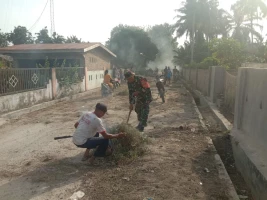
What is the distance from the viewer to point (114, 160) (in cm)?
477

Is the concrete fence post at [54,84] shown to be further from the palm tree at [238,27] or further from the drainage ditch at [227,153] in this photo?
the palm tree at [238,27]

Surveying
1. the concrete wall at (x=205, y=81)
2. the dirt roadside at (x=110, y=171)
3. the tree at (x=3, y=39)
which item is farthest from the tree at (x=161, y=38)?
the dirt roadside at (x=110, y=171)

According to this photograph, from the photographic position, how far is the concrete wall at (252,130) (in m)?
3.98

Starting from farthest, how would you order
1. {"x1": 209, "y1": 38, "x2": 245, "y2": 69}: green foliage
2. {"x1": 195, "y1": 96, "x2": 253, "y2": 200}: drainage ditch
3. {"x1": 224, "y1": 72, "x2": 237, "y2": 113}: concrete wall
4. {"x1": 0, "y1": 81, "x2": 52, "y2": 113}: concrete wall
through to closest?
{"x1": 209, "y1": 38, "x2": 245, "y2": 69}: green foliage → {"x1": 0, "y1": 81, "x2": 52, "y2": 113}: concrete wall → {"x1": 224, "y1": 72, "x2": 237, "y2": 113}: concrete wall → {"x1": 195, "y1": 96, "x2": 253, "y2": 200}: drainage ditch

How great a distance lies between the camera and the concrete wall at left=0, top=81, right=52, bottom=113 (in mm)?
9523

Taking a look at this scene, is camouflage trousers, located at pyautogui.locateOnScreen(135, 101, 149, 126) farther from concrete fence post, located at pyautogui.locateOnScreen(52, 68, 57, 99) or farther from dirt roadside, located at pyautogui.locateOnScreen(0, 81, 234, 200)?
concrete fence post, located at pyautogui.locateOnScreen(52, 68, 57, 99)

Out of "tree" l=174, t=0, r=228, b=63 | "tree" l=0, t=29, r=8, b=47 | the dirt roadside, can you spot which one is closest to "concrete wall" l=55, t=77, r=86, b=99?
the dirt roadside

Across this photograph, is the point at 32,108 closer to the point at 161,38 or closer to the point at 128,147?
the point at 128,147

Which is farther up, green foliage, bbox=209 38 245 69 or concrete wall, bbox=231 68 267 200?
green foliage, bbox=209 38 245 69

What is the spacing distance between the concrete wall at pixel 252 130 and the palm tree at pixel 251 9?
110ft

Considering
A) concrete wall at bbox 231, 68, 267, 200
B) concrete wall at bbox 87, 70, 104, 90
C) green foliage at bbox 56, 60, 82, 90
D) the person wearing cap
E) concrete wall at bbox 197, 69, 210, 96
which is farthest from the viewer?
concrete wall at bbox 87, 70, 104, 90

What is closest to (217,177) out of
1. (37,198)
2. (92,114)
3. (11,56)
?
(92,114)

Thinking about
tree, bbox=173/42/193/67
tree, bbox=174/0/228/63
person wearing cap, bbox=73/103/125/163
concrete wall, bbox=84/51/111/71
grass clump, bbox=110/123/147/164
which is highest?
tree, bbox=174/0/228/63

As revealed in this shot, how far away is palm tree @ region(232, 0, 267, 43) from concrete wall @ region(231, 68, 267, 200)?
3357cm
